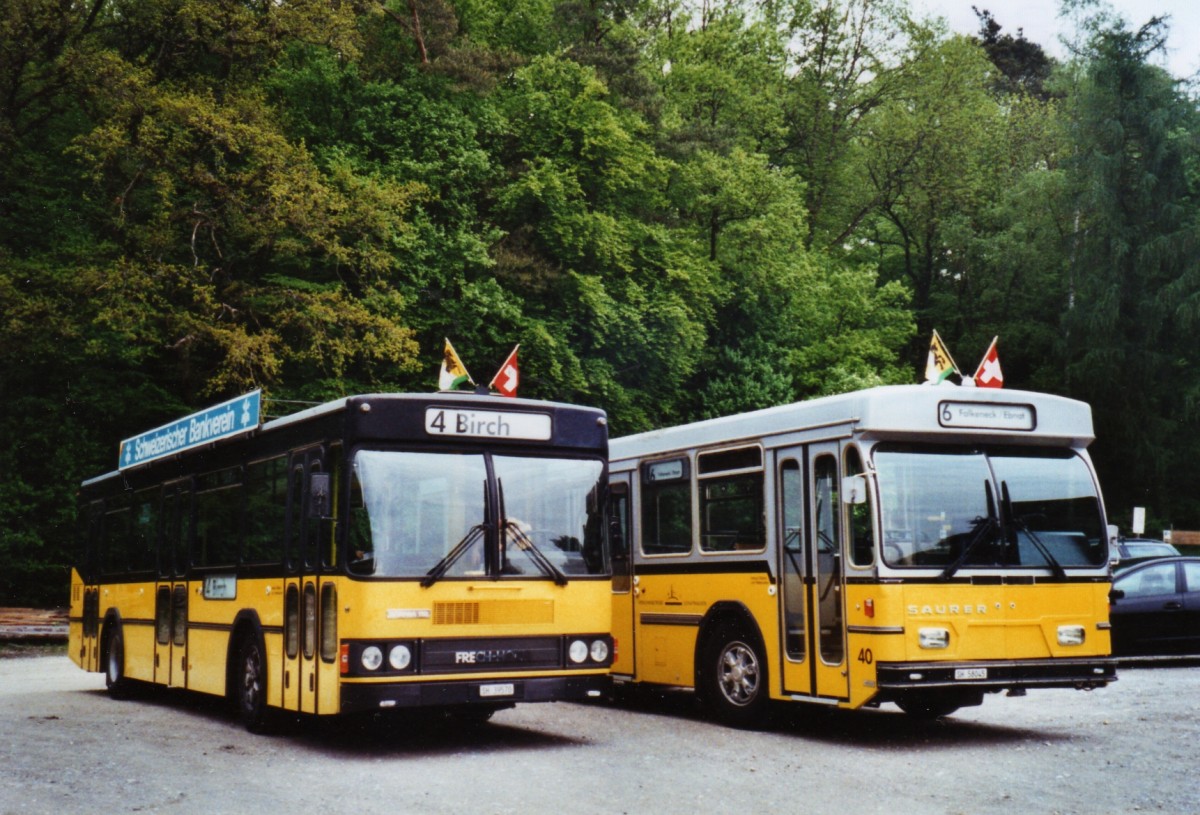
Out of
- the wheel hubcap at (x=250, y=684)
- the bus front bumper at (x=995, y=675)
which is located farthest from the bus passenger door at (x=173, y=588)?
the bus front bumper at (x=995, y=675)

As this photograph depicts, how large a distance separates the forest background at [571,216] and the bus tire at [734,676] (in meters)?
11.8

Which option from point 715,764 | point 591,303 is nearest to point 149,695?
point 715,764

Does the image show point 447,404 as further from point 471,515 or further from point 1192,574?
point 1192,574

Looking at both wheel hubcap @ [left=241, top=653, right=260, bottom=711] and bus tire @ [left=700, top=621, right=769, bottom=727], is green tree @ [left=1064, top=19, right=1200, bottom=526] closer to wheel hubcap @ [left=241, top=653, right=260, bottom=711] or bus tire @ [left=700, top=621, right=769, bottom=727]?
bus tire @ [left=700, top=621, right=769, bottom=727]

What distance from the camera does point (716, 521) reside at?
14.4 m

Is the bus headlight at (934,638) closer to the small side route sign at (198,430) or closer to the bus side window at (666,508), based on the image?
the bus side window at (666,508)

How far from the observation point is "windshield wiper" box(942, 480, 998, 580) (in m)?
12.0

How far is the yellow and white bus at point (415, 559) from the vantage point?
11.6 metres

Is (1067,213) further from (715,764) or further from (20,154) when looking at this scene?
(715,764)

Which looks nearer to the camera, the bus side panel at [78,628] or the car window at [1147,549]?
the bus side panel at [78,628]

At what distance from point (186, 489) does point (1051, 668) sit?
9530 millimetres

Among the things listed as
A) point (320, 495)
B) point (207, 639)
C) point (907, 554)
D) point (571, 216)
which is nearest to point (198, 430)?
point (207, 639)

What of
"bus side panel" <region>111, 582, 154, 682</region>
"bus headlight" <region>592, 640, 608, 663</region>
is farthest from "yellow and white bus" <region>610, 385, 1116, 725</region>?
"bus side panel" <region>111, 582, 154, 682</region>

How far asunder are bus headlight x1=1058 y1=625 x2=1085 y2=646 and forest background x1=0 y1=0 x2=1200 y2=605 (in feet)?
48.8
